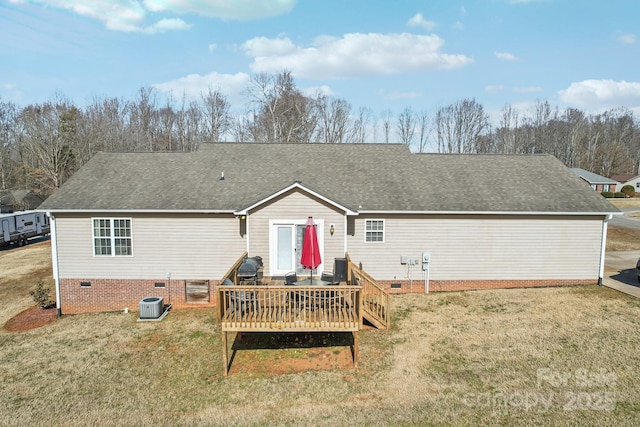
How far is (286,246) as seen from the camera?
13.0 metres

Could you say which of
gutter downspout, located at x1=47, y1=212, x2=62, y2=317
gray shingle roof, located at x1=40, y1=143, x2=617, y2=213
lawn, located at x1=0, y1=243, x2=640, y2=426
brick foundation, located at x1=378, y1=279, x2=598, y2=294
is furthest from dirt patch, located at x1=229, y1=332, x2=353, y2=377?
gutter downspout, located at x1=47, y1=212, x2=62, y2=317

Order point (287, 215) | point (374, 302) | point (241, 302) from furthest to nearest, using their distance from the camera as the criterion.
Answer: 1. point (287, 215)
2. point (374, 302)
3. point (241, 302)

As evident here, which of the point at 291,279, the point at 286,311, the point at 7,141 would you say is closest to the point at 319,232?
the point at 291,279

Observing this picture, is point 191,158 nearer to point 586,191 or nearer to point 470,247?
point 470,247

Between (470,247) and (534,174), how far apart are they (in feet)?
17.1

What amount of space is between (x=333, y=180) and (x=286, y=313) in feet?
23.8

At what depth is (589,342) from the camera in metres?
9.69

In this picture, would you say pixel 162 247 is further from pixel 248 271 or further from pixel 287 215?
pixel 287 215

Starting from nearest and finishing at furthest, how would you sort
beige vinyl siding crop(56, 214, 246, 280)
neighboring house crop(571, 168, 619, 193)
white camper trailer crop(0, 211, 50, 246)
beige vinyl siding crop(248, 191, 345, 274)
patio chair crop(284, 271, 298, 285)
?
patio chair crop(284, 271, 298, 285) → beige vinyl siding crop(248, 191, 345, 274) → beige vinyl siding crop(56, 214, 246, 280) → white camper trailer crop(0, 211, 50, 246) → neighboring house crop(571, 168, 619, 193)

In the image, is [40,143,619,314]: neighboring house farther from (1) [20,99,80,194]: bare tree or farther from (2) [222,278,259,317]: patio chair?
(1) [20,99,80,194]: bare tree

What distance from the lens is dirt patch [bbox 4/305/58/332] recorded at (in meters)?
12.8

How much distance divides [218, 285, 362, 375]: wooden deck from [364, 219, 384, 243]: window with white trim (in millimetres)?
4651

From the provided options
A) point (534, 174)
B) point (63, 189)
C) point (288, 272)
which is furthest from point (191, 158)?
point (534, 174)

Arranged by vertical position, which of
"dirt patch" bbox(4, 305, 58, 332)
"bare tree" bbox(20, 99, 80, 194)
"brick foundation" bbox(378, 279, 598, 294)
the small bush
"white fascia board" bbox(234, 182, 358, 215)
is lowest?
"dirt patch" bbox(4, 305, 58, 332)
